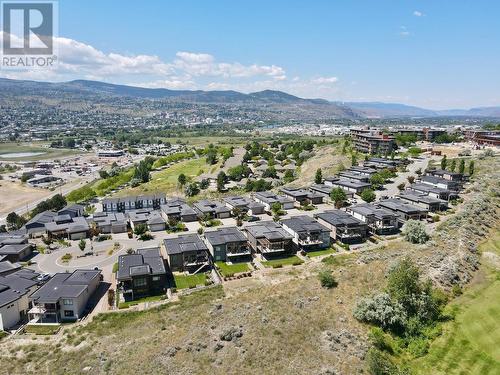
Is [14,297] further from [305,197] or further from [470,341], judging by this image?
[305,197]

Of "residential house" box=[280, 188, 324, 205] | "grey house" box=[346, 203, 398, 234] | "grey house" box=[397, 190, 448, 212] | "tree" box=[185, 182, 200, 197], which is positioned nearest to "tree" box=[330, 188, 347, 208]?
"residential house" box=[280, 188, 324, 205]

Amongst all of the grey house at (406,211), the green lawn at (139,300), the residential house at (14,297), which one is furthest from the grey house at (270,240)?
the residential house at (14,297)

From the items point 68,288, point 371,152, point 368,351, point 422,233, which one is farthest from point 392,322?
point 371,152

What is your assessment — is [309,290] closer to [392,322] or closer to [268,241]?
[392,322]

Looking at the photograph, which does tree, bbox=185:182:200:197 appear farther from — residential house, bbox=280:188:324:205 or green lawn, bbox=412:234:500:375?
green lawn, bbox=412:234:500:375

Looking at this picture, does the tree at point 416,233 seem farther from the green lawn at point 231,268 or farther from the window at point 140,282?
the window at point 140,282

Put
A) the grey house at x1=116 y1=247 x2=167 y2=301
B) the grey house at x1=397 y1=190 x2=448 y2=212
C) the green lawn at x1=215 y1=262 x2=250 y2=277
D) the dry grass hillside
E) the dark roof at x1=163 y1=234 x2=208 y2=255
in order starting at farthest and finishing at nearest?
the grey house at x1=397 y1=190 x2=448 y2=212 → the dark roof at x1=163 y1=234 x2=208 y2=255 → the green lawn at x1=215 y1=262 x2=250 y2=277 → the grey house at x1=116 y1=247 x2=167 y2=301 → the dry grass hillside
